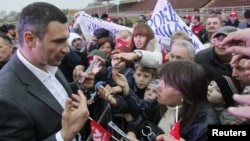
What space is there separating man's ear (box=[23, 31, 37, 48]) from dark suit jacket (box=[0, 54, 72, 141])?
111 millimetres

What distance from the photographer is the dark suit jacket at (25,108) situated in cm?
144

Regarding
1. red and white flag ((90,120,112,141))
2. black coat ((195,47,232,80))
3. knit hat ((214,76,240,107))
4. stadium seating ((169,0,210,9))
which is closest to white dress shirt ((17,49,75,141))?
red and white flag ((90,120,112,141))

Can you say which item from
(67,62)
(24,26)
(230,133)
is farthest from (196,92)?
(67,62)

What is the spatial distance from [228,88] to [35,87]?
1238mm

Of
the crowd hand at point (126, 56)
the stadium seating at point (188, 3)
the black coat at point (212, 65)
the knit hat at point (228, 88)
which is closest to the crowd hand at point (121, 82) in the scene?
the crowd hand at point (126, 56)

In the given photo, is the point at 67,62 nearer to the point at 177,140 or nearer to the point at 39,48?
the point at 39,48

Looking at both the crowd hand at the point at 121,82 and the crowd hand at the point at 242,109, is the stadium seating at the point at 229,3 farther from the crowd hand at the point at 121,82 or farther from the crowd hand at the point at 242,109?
the crowd hand at the point at 242,109

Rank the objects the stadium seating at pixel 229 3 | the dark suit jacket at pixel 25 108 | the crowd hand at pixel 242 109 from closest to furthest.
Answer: the crowd hand at pixel 242 109
the dark suit jacket at pixel 25 108
the stadium seating at pixel 229 3

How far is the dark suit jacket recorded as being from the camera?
4.71 feet

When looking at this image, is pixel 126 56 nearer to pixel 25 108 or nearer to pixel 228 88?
pixel 228 88

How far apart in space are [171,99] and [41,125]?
775mm

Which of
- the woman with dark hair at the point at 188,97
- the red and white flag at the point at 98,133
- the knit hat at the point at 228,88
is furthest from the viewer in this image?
the knit hat at the point at 228,88

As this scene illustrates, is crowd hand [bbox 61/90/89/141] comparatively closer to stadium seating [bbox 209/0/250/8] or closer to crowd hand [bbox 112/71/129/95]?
crowd hand [bbox 112/71/129/95]

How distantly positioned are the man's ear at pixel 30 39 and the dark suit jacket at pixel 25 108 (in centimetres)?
11
